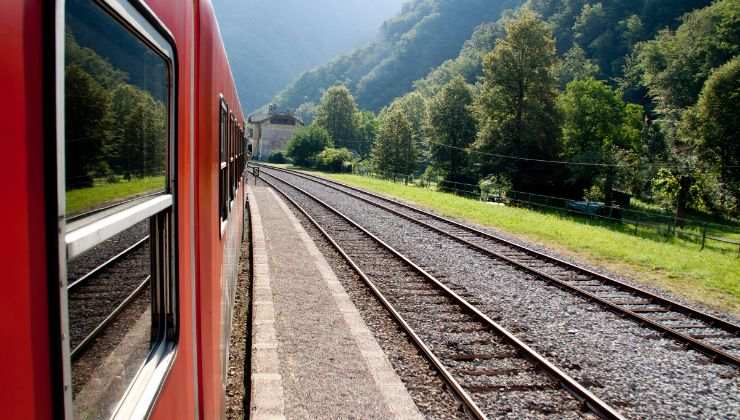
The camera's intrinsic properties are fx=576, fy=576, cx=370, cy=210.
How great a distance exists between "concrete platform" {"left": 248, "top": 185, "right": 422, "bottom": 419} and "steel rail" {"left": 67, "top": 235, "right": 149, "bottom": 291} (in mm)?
3553

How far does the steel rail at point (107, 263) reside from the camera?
1109 mm

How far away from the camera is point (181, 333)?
1.92 metres

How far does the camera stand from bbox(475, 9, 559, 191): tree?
3641cm

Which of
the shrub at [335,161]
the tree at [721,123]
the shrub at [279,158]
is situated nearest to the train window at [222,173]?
the tree at [721,123]

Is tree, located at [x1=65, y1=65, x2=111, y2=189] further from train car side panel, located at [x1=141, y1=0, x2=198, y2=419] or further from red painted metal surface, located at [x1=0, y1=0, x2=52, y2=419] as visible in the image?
train car side panel, located at [x1=141, y1=0, x2=198, y2=419]

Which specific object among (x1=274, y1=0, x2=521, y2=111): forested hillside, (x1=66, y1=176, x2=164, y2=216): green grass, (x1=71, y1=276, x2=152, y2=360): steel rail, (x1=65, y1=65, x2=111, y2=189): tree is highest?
(x1=274, y1=0, x2=521, y2=111): forested hillside

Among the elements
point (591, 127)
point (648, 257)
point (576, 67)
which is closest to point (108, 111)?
point (648, 257)

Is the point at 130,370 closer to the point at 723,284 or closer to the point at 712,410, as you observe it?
the point at 712,410

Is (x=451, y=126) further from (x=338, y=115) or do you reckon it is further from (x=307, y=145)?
(x=338, y=115)

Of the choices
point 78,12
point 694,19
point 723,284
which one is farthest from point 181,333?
point 694,19

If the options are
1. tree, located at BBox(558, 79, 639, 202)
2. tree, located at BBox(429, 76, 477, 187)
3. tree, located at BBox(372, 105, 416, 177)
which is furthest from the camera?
tree, located at BBox(372, 105, 416, 177)

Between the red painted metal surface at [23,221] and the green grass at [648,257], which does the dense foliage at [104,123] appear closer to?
the red painted metal surface at [23,221]

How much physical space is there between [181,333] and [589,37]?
108623 mm

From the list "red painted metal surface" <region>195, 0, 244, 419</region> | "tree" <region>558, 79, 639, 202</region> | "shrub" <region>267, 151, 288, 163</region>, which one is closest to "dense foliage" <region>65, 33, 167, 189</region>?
"red painted metal surface" <region>195, 0, 244, 419</region>
